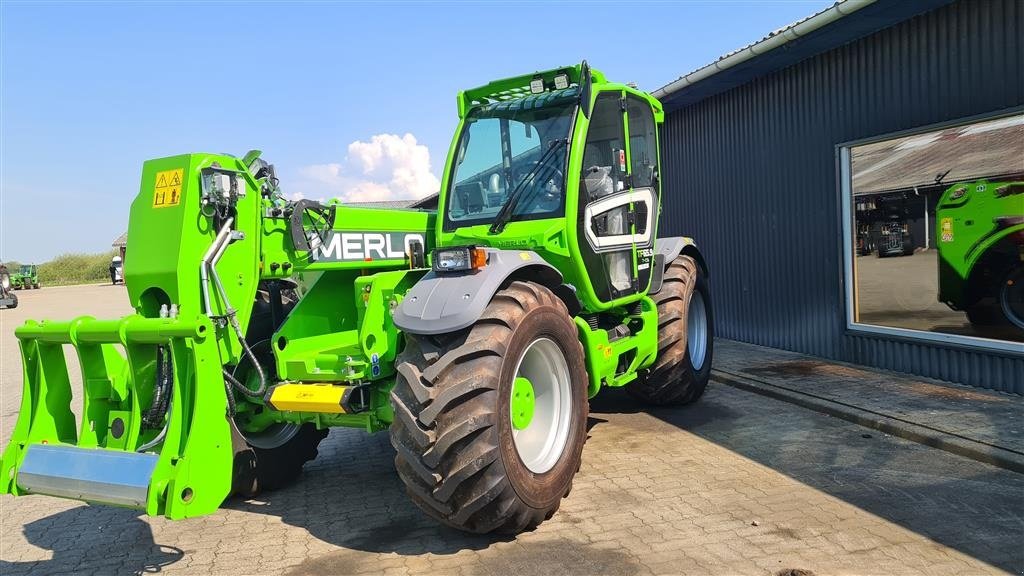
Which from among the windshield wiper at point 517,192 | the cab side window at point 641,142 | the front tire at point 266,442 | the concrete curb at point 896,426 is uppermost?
the cab side window at point 641,142

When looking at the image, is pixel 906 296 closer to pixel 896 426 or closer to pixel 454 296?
pixel 896 426

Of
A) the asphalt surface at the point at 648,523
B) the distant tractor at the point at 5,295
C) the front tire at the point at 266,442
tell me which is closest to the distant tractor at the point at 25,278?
the distant tractor at the point at 5,295

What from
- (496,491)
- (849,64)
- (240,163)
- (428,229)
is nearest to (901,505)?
(496,491)

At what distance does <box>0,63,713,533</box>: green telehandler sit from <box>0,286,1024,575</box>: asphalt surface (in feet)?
1.12

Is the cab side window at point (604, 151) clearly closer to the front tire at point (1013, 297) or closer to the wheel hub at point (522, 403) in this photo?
the wheel hub at point (522, 403)

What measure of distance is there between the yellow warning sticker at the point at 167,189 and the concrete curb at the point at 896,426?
17.2 feet

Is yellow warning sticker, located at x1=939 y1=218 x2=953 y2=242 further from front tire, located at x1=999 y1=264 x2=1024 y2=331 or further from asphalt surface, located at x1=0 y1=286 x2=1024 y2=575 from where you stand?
asphalt surface, located at x1=0 y1=286 x2=1024 y2=575

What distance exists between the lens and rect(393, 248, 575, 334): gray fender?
3.54 metres

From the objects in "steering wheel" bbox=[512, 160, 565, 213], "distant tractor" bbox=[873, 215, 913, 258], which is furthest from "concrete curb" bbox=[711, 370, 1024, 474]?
"steering wheel" bbox=[512, 160, 565, 213]

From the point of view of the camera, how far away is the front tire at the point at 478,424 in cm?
337

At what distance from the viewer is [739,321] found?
9.87 metres

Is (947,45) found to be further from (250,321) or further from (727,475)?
(250,321)

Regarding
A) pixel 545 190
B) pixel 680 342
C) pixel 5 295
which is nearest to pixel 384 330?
pixel 545 190

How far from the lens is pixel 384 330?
416 centimetres
